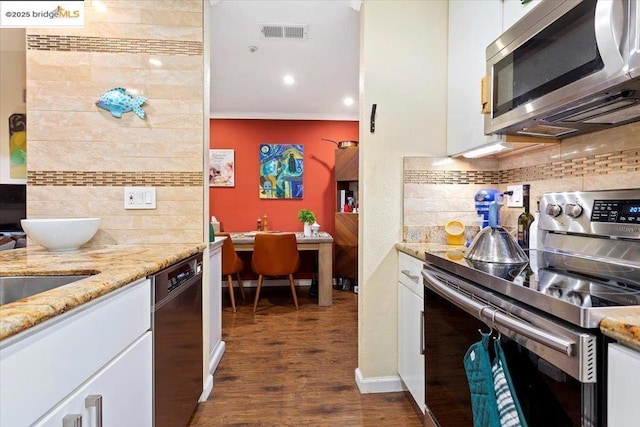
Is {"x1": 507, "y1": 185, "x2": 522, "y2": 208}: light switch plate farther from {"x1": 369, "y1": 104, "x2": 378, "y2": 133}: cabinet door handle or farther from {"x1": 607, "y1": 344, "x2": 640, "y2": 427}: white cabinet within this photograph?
{"x1": 607, "y1": 344, "x2": 640, "y2": 427}: white cabinet

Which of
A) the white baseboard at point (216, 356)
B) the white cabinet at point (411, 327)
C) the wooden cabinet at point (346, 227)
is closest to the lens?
the white cabinet at point (411, 327)

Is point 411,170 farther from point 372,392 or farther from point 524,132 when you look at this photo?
point 372,392

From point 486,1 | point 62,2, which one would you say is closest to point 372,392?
point 486,1

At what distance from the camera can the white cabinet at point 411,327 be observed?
165cm

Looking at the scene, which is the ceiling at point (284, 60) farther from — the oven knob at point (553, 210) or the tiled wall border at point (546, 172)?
the oven knob at point (553, 210)

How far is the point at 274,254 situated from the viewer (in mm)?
3613

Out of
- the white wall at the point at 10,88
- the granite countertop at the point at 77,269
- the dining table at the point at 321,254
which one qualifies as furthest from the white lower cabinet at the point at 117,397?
the dining table at the point at 321,254

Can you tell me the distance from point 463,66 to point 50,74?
2.13m

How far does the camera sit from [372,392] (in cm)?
202

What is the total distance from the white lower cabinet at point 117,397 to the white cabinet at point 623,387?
1.07 m

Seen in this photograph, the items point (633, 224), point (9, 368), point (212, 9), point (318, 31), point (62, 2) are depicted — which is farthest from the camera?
point (318, 31)

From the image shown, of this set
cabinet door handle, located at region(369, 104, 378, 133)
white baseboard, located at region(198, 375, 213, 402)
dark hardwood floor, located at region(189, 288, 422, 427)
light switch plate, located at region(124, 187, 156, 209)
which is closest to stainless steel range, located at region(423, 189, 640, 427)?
dark hardwood floor, located at region(189, 288, 422, 427)

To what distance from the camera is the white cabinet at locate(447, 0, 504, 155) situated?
160cm

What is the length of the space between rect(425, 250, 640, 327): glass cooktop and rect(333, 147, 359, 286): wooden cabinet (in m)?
2.98
